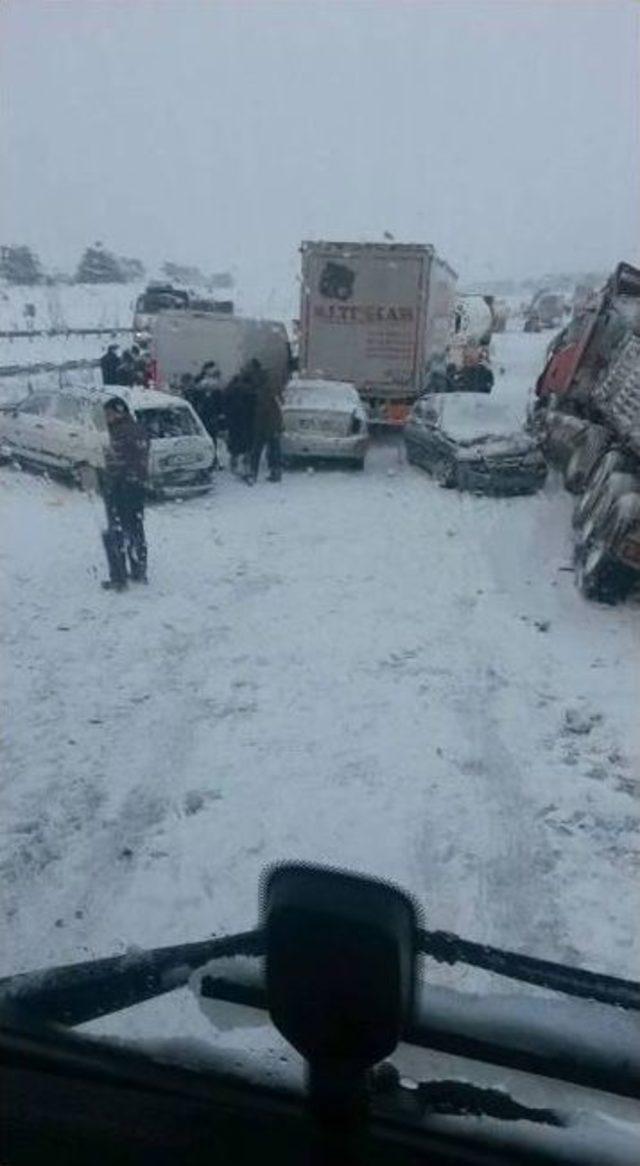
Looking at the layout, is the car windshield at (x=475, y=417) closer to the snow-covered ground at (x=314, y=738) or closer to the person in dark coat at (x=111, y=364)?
the snow-covered ground at (x=314, y=738)

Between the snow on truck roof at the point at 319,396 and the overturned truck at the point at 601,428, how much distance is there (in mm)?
2822

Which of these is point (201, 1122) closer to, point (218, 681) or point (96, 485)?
point (218, 681)

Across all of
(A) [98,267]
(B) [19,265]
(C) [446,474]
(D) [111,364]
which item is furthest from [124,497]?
(A) [98,267]

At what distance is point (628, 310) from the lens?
13758mm

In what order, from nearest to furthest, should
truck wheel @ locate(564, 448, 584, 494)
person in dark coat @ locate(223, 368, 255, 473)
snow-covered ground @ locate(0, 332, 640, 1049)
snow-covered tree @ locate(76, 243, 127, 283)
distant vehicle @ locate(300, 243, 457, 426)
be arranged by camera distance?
snow-covered ground @ locate(0, 332, 640, 1049) < truck wheel @ locate(564, 448, 584, 494) < person in dark coat @ locate(223, 368, 255, 473) < distant vehicle @ locate(300, 243, 457, 426) < snow-covered tree @ locate(76, 243, 127, 283)

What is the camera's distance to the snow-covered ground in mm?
4633

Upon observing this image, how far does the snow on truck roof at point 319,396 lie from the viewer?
47.8 feet

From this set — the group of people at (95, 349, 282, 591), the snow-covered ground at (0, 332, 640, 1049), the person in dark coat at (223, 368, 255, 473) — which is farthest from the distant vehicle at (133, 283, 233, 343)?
the snow-covered ground at (0, 332, 640, 1049)

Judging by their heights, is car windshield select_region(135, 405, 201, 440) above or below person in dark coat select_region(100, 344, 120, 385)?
below

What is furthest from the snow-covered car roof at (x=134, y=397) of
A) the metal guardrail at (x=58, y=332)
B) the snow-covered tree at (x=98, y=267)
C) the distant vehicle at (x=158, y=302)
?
the snow-covered tree at (x=98, y=267)

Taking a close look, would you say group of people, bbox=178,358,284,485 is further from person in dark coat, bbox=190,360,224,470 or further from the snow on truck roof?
person in dark coat, bbox=190,360,224,470

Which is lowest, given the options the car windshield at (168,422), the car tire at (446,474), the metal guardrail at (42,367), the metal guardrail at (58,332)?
the car tire at (446,474)

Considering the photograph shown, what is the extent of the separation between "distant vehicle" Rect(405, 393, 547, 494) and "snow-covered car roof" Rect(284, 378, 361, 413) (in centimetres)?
117

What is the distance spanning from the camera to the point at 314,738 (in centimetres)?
Answer: 627
